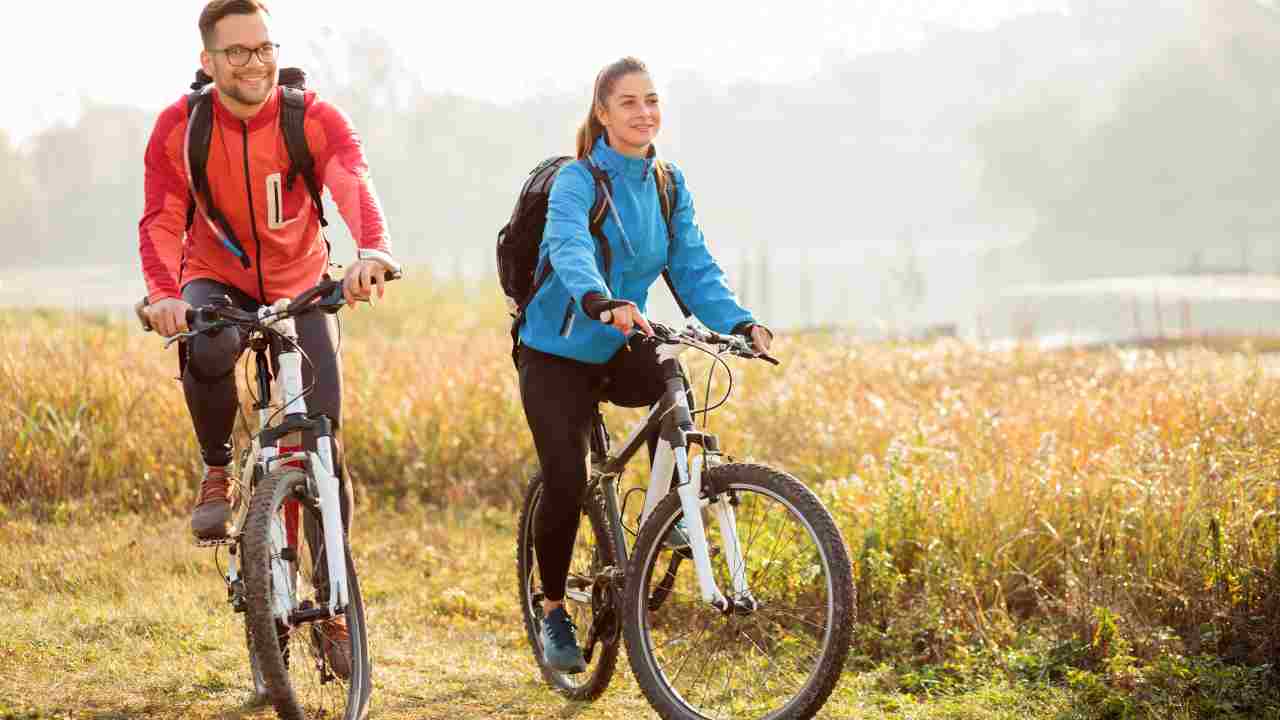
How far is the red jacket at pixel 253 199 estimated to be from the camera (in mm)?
4348

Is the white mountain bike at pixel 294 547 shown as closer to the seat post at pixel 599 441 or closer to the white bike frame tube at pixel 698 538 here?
the seat post at pixel 599 441

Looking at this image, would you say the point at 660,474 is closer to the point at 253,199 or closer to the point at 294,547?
the point at 294,547

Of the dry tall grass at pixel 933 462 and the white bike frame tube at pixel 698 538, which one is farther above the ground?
the white bike frame tube at pixel 698 538

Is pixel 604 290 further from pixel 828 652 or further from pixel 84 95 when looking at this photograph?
pixel 84 95

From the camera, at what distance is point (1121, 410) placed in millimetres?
8695

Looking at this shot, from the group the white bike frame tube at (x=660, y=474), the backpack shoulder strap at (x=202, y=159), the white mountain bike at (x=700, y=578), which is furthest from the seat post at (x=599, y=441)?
the backpack shoulder strap at (x=202, y=159)

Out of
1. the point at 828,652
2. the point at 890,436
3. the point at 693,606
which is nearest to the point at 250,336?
the point at 828,652

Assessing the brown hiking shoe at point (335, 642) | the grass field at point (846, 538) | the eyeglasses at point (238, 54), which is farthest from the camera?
the grass field at point (846, 538)

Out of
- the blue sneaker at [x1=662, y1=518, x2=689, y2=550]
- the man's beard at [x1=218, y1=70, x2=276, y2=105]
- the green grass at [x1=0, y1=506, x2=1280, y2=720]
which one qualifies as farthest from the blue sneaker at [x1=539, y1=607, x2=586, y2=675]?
the man's beard at [x1=218, y1=70, x2=276, y2=105]

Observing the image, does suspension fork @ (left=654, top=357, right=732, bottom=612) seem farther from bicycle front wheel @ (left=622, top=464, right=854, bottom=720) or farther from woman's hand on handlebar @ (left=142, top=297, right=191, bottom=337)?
woman's hand on handlebar @ (left=142, top=297, right=191, bottom=337)

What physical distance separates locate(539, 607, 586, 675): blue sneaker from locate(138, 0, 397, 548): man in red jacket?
109cm

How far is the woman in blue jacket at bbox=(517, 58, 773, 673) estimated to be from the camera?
4281 millimetres

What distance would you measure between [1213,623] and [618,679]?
240cm

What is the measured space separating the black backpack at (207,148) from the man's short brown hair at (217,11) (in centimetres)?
17
